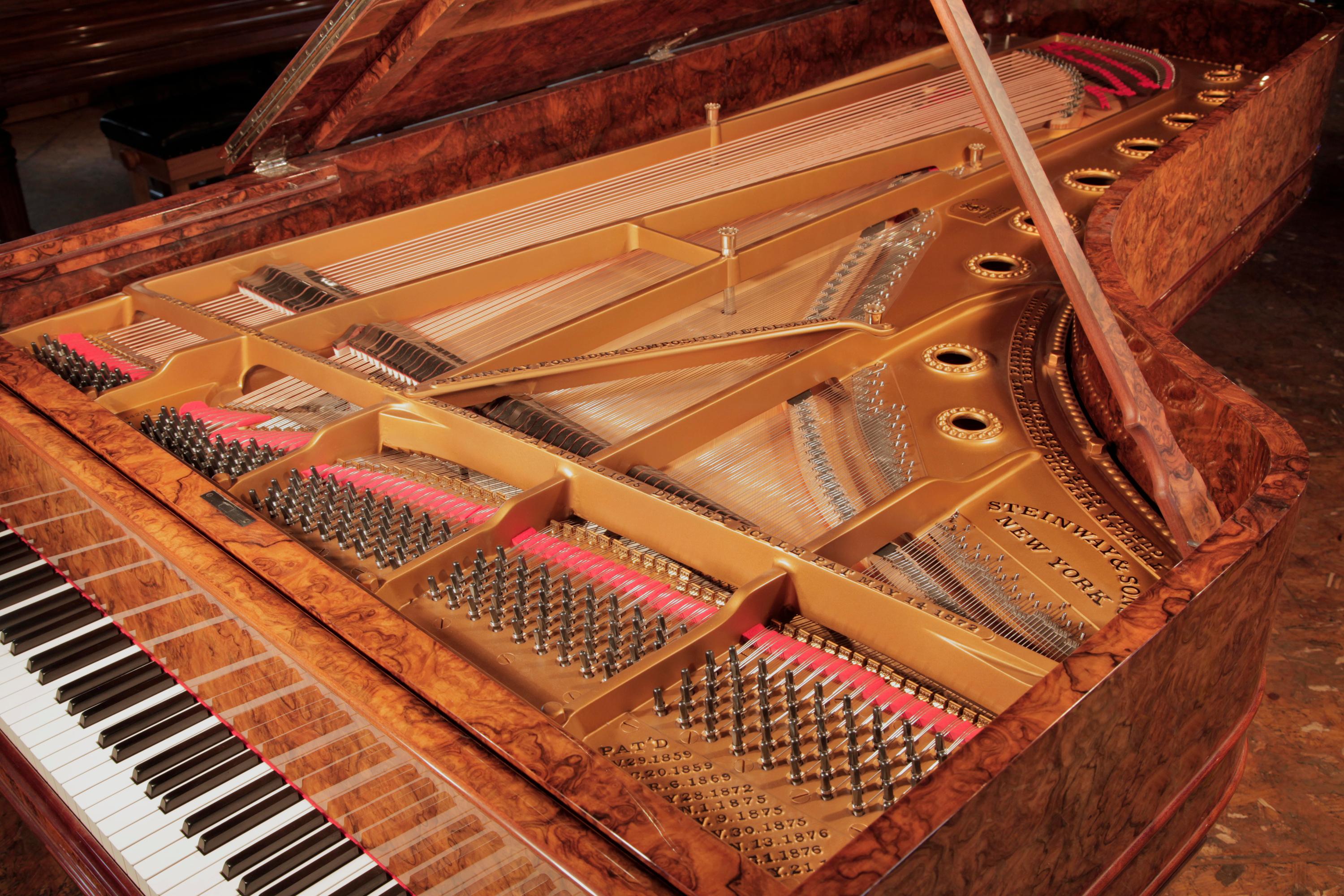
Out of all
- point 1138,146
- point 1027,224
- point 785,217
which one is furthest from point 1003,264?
point 1138,146

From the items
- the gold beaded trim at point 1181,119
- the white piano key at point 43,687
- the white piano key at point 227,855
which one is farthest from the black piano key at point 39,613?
the gold beaded trim at point 1181,119

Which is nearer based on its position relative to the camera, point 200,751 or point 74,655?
point 200,751

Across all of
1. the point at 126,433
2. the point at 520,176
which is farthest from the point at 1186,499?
the point at 520,176

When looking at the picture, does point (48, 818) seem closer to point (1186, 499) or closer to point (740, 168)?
point (1186, 499)

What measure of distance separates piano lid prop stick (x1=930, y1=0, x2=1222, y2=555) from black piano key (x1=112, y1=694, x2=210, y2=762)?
1726 millimetres

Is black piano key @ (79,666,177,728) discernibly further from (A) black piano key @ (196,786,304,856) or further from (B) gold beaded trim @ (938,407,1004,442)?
(B) gold beaded trim @ (938,407,1004,442)

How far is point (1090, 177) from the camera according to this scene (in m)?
3.88

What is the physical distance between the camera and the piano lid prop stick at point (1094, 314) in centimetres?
211

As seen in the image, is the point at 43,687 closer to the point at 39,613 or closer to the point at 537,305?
the point at 39,613

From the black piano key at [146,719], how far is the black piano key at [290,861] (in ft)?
1.29

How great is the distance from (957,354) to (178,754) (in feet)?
6.70

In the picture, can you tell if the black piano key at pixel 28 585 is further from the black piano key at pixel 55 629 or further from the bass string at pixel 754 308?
the bass string at pixel 754 308

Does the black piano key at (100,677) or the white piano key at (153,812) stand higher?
the black piano key at (100,677)

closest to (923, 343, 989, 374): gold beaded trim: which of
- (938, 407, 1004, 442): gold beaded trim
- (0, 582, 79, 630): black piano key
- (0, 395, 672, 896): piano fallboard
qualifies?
(938, 407, 1004, 442): gold beaded trim
